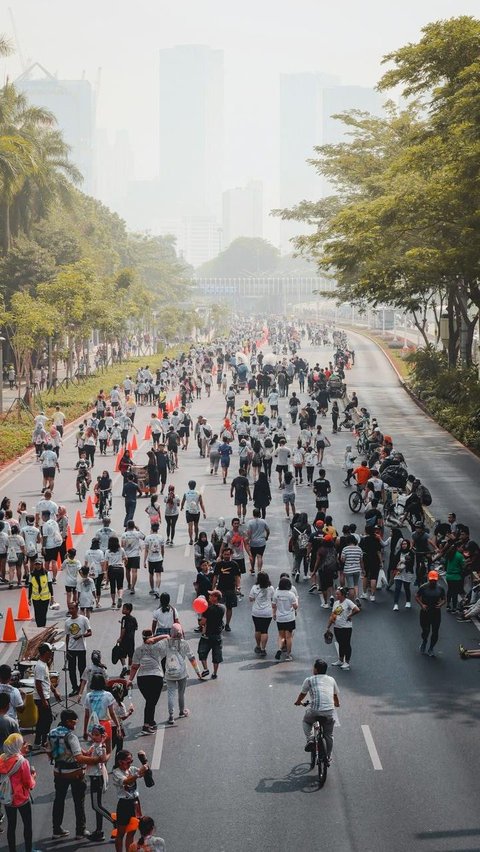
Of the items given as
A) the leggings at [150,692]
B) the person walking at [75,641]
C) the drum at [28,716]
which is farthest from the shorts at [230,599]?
the drum at [28,716]

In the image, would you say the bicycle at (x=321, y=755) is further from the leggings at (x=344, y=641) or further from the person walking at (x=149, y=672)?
the leggings at (x=344, y=641)

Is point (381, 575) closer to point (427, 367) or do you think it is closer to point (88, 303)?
point (427, 367)

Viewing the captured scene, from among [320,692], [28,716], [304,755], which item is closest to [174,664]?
[28,716]

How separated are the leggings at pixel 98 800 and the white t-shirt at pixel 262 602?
5.90 meters

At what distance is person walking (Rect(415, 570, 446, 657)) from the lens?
18.8 meters

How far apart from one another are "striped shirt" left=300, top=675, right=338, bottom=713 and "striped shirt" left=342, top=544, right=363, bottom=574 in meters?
6.84

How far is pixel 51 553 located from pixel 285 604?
6925 millimetres

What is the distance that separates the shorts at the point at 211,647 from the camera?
721 inches

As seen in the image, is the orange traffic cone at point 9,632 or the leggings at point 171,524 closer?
the orange traffic cone at point 9,632

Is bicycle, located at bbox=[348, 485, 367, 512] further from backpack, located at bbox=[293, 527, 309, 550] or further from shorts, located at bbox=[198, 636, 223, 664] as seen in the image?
shorts, located at bbox=[198, 636, 223, 664]

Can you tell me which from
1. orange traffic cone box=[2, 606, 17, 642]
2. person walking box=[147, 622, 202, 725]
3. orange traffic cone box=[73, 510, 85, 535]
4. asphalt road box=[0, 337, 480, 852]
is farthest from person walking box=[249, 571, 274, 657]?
orange traffic cone box=[73, 510, 85, 535]

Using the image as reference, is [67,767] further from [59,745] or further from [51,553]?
[51,553]

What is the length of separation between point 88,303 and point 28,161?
9817 millimetres

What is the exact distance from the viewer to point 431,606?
743 inches
